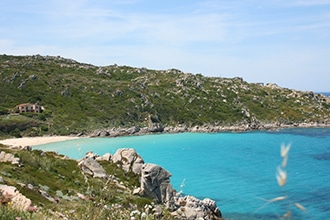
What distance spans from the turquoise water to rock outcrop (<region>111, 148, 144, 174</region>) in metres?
7.13

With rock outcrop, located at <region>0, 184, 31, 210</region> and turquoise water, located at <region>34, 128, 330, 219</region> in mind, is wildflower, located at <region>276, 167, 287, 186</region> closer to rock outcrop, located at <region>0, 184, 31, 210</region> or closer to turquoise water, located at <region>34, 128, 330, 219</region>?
rock outcrop, located at <region>0, 184, 31, 210</region>

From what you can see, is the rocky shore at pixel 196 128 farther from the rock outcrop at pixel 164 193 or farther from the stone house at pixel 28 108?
the rock outcrop at pixel 164 193

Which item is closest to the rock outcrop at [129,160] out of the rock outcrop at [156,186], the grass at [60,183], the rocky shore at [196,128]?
the grass at [60,183]

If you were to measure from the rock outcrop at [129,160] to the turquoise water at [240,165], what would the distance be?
7130mm

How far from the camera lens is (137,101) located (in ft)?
407

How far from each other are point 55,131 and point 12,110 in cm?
1505

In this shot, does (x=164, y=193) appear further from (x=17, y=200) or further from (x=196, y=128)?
(x=196, y=128)

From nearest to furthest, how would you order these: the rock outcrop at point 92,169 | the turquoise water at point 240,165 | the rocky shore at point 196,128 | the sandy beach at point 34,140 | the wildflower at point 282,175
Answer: the wildflower at point 282,175, the rock outcrop at point 92,169, the turquoise water at point 240,165, the sandy beach at point 34,140, the rocky shore at point 196,128

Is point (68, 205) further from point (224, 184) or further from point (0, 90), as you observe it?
point (0, 90)

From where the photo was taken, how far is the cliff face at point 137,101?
346 feet

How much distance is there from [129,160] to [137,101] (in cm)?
9055

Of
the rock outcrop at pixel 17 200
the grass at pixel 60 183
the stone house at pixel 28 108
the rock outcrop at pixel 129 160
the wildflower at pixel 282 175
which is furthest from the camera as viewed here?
the stone house at pixel 28 108

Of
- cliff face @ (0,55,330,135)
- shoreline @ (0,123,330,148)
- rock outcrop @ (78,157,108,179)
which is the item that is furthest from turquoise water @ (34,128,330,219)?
cliff face @ (0,55,330,135)

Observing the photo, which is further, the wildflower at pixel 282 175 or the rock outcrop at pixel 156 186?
the rock outcrop at pixel 156 186
